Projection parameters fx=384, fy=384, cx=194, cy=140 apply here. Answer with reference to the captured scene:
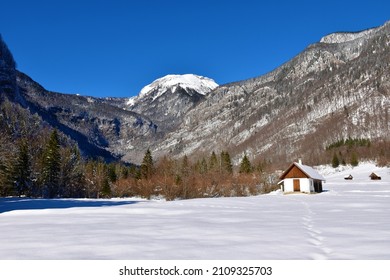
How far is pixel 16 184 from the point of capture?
58.5 metres

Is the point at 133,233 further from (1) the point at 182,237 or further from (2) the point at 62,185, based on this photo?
(2) the point at 62,185

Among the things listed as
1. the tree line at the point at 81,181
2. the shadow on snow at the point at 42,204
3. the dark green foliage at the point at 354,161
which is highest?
the dark green foliage at the point at 354,161

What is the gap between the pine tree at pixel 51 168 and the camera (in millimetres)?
59859

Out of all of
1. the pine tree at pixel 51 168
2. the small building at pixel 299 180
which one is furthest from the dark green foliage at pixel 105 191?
the small building at pixel 299 180

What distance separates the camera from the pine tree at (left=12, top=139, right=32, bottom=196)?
192 feet

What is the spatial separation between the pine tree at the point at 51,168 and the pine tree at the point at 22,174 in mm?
2370

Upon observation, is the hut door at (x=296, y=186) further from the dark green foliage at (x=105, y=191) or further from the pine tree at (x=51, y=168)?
the pine tree at (x=51, y=168)

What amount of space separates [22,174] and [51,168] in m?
4.44

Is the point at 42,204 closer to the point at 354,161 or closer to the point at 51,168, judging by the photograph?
the point at 51,168

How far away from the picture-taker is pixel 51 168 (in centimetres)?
6019

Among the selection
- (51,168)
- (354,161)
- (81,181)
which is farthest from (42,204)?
(354,161)

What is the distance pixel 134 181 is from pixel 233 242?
6513 cm
